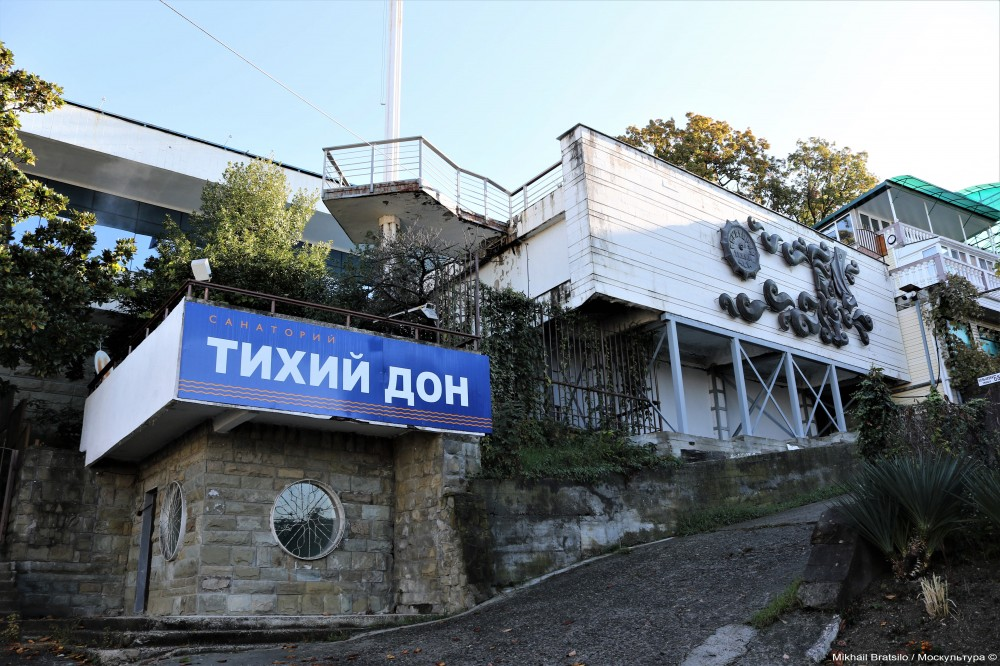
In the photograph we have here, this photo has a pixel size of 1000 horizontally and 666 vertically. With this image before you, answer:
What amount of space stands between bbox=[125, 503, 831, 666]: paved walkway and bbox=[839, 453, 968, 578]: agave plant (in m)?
0.96

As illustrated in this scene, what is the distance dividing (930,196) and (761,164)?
5.59 m

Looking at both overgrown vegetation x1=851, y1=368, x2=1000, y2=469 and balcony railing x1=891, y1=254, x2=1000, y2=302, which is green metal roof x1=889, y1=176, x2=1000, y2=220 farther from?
overgrown vegetation x1=851, y1=368, x2=1000, y2=469

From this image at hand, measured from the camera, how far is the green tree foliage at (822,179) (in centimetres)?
2989

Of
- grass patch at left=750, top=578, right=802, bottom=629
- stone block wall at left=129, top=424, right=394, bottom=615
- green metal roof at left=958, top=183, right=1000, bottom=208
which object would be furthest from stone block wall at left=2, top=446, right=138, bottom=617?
green metal roof at left=958, top=183, right=1000, bottom=208

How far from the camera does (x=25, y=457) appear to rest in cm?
1212

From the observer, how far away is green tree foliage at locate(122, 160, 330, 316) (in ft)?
47.9

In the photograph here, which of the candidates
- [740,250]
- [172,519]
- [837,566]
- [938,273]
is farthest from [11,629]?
[938,273]

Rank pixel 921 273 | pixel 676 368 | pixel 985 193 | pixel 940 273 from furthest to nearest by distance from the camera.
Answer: pixel 985 193 < pixel 921 273 < pixel 940 273 < pixel 676 368

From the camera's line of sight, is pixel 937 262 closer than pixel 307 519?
No

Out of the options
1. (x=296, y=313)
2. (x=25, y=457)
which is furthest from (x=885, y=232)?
(x=25, y=457)

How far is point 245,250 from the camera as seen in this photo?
14.6 m

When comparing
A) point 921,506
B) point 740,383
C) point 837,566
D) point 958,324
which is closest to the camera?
point 837,566

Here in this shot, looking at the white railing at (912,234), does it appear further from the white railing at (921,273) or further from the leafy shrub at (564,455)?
the leafy shrub at (564,455)

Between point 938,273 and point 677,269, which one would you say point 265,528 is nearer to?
point 677,269
